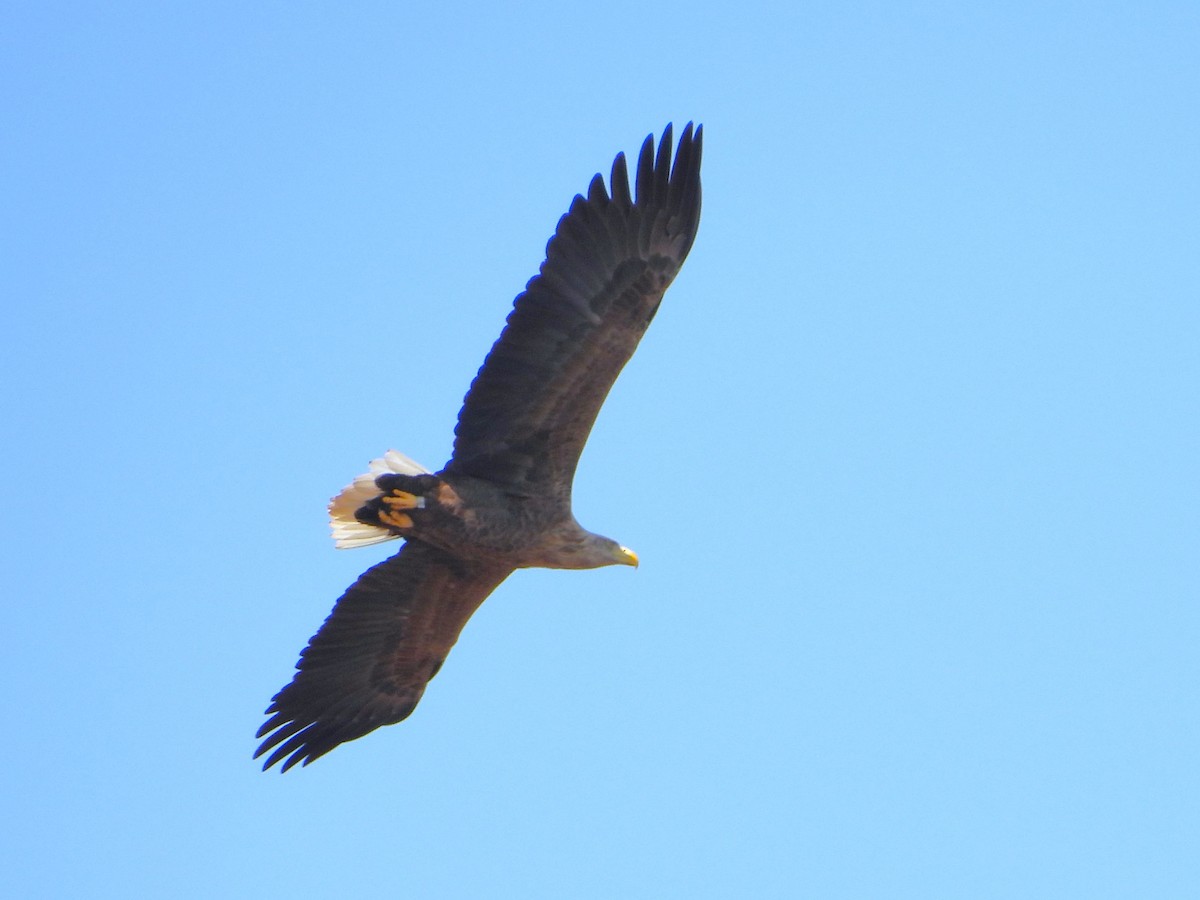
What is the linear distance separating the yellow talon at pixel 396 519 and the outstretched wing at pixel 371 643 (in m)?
0.43

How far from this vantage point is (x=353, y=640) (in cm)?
945

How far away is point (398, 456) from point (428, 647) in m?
1.22

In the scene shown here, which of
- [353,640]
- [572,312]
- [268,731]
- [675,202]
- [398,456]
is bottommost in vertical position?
[268,731]

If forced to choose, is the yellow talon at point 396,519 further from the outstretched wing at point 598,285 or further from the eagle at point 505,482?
the outstretched wing at point 598,285

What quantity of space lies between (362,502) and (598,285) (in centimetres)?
168

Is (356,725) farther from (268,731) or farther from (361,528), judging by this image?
(361,528)

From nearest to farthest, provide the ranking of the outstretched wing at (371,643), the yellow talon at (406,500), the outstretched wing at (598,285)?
the outstretched wing at (598,285), the yellow talon at (406,500), the outstretched wing at (371,643)

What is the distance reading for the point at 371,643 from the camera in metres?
9.48

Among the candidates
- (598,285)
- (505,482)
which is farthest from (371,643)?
(598,285)

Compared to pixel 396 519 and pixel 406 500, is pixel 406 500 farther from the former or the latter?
pixel 396 519

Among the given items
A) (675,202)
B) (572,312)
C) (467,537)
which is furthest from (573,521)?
(675,202)

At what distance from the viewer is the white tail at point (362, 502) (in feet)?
29.1

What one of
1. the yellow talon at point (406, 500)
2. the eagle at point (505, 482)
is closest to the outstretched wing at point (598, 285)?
the eagle at point (505, 482)

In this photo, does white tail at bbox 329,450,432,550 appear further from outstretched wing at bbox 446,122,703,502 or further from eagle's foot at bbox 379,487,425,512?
outstretched wing at bbox 446,122,703,502
